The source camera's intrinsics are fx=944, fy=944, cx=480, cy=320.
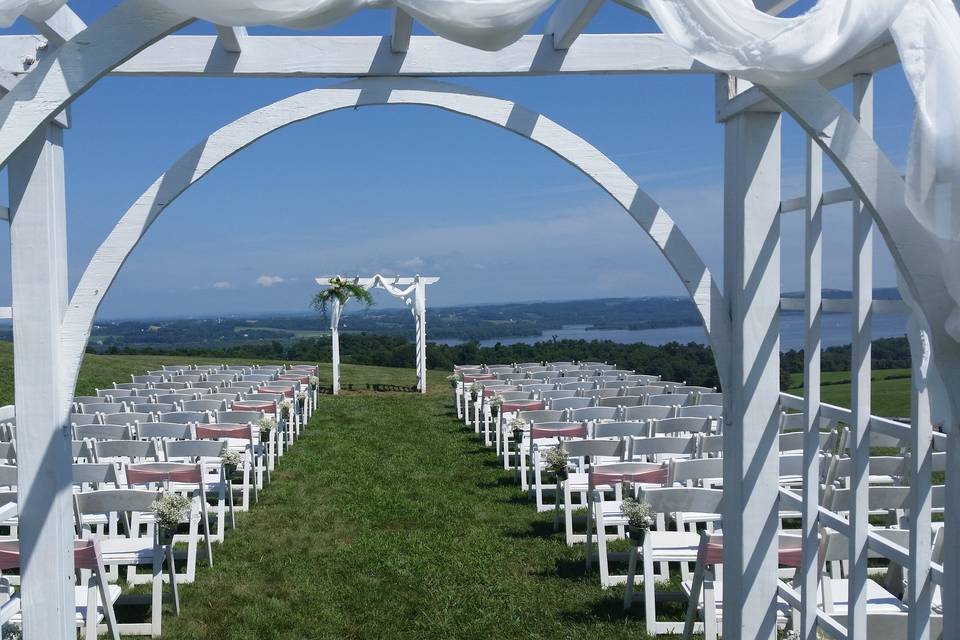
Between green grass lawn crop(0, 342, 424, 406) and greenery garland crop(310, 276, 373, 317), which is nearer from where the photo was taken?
green grass lawn crop(0, 342, 424, 406)

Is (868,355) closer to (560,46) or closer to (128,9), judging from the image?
(560,46)

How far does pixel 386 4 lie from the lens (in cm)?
289

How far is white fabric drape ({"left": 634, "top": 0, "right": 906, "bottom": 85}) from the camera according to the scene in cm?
283

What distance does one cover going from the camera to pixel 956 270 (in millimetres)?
2666

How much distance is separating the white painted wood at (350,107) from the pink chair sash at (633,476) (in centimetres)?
281

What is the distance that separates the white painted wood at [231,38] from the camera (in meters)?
3.77

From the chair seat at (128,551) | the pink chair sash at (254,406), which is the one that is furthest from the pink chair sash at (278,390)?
the chair seat at (128,551)

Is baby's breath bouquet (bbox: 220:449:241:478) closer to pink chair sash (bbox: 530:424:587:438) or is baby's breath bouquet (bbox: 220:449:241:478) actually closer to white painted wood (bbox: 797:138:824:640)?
pink chair sash (bbox: 530:424:587:438)

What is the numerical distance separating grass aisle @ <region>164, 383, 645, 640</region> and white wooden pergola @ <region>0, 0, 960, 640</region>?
1.94 metres

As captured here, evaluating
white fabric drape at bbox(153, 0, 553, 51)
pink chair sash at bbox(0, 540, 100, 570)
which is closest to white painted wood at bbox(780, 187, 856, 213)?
white fabric drape at bbox(153, 0, 553, 51)

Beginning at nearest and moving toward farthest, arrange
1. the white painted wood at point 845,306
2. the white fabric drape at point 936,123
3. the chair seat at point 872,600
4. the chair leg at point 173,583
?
the white fabric drape at point 936,123, the white painted wood at point 845,306, the chair seat at point 872,600, the chair leg at point 173,583

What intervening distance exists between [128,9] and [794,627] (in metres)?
4.04

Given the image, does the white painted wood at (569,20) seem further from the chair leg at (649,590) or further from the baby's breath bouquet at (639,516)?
the chair leg at (649,590)

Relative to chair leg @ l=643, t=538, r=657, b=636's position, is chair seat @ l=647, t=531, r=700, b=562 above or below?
above
